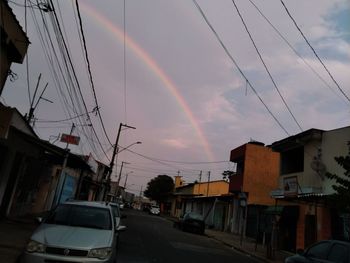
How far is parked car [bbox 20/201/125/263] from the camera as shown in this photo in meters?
8.04

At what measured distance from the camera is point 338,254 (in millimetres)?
10078

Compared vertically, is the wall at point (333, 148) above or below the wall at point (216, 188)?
below

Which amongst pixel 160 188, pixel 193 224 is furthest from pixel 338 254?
pixel 160 188

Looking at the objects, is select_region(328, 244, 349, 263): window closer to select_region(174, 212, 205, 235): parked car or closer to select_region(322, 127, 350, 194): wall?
select_region(322, 127, 350, 194): wall

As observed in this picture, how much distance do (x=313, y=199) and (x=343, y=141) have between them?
3.42 m

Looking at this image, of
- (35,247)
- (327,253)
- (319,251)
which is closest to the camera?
(35,247)

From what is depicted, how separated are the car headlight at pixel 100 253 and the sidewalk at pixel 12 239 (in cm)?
270

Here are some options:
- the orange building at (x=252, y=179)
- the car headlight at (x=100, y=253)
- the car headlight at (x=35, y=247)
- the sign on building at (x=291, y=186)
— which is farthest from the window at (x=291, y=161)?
the car headlight at (x=35, y=247)

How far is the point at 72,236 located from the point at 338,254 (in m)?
5.86

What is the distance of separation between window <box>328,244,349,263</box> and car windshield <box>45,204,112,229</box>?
5092 mm

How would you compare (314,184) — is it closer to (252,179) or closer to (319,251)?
(319,251)

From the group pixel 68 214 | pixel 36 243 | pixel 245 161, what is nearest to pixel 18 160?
pixel 68 214

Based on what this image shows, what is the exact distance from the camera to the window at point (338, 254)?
9.79 metres

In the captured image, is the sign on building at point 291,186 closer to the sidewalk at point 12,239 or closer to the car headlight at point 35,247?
the sidewalk at point 12,239
